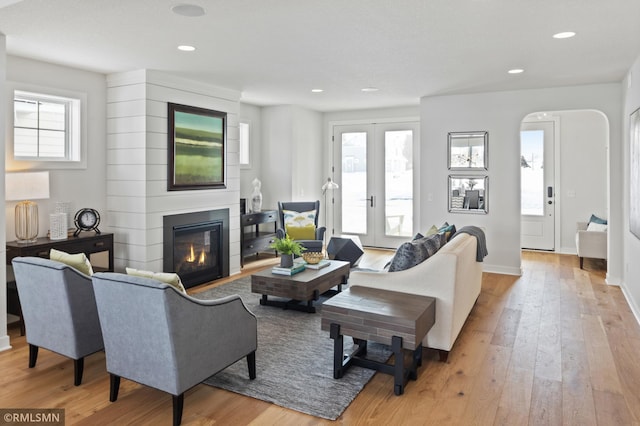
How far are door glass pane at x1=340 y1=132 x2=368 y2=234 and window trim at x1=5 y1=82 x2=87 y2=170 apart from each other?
4.72m

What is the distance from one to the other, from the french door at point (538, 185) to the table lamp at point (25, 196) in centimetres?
739

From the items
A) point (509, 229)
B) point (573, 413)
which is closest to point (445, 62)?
point (509, 229)

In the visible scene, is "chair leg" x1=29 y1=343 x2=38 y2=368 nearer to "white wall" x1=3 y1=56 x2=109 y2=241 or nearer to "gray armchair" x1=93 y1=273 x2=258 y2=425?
"gray armchair" x1=93 y1=273 x2=258 y2=425

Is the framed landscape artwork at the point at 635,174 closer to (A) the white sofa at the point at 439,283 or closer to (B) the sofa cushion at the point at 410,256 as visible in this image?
(A) the white sofa at the point at 439,283

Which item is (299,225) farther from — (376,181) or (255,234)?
(376,181)

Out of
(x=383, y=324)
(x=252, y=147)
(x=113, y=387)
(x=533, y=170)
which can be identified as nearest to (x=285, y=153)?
(x=252, y=147)

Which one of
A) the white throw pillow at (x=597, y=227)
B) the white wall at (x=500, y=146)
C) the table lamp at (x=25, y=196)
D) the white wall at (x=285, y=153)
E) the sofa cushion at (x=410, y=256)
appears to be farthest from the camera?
the white wall at (x=285, y=153)

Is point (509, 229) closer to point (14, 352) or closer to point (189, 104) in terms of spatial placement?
point (189, 104)

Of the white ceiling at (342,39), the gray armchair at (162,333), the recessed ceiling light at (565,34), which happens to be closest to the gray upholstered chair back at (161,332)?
the gray armchair at (162,333)

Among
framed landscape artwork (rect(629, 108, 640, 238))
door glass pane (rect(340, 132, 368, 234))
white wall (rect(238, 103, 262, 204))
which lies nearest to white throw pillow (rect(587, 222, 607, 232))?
framed landscape artwork (rect(629, 108, 640, 238))

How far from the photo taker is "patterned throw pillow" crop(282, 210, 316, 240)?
675 cm

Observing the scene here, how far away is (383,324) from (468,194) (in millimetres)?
4120

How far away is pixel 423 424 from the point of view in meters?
2.44

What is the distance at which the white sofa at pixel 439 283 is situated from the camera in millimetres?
3141
